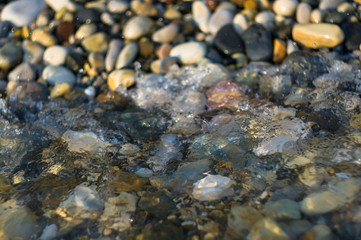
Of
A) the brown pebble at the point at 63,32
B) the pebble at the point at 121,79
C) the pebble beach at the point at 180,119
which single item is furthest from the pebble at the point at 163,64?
the brown pebble at the point at 63,32

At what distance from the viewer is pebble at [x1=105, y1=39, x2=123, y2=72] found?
3.82 m

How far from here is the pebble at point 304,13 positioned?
3838mm

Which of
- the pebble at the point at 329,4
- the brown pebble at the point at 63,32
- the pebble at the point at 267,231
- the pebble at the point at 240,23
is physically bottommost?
the pebble at the point at 267,231

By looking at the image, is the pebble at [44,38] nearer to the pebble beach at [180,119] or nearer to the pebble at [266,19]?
the pebble beach at [180,119]

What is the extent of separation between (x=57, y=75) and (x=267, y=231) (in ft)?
9.52

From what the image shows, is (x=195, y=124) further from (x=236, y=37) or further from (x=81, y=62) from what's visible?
(x=81, y=62)

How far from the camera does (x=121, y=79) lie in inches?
140

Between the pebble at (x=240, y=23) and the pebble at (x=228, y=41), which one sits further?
the pebble at (x=240, y=23)

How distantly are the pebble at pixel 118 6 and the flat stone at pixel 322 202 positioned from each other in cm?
334

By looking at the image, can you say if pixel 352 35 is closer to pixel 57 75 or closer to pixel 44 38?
pixel 57 75

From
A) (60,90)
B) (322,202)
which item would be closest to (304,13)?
(322,202)

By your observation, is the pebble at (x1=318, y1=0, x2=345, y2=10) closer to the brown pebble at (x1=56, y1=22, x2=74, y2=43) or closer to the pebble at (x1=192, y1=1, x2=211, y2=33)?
the pebble at (x1=192, y1=1, x2=211, y2=33)

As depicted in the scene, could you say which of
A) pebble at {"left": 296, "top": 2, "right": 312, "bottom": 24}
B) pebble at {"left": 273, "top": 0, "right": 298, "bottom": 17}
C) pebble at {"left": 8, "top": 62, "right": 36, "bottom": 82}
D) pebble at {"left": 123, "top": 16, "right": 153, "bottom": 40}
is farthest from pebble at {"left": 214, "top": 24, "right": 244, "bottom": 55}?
pebble at {"left": 8, "top": 62, "right": 36, "bottom": 82}

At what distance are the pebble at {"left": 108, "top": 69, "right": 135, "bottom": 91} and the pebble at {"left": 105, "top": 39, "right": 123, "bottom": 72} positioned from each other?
0.69 ft
